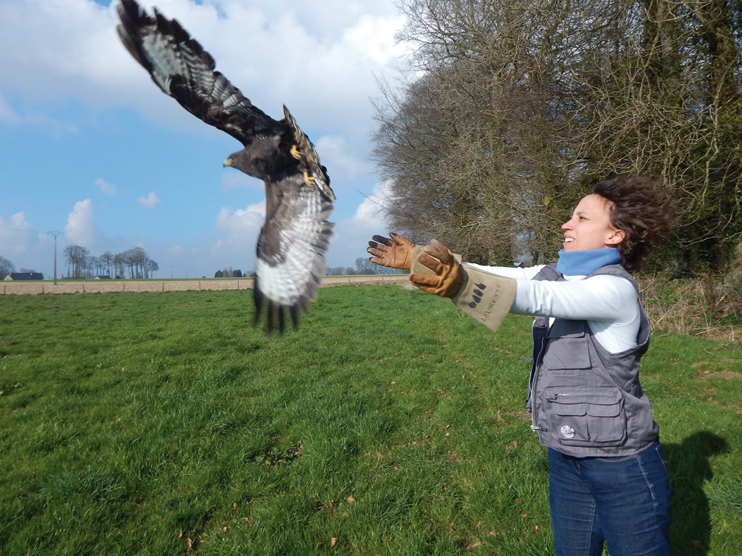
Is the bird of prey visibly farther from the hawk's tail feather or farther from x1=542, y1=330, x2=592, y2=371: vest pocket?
x1=542, y1=330, x2=592, y2=371: vest pocket

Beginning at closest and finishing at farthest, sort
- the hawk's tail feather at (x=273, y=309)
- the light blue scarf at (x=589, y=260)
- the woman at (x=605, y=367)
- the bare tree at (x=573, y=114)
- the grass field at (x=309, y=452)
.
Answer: the woman at (x=605, y=367) < the light blue scarf at (x=589, y=260) < the hawk's tail feather at (x=273, y=309) < the grass field at (x=309, y=452) < the bare tree at (x=573, y=114)

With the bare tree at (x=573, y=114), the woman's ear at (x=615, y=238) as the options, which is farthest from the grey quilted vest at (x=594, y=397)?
the bare tree at (x=573, y=114)

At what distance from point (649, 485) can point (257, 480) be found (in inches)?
117

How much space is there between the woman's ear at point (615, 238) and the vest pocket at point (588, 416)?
22.5 inches

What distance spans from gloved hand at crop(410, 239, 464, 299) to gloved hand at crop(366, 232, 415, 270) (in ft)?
0.90

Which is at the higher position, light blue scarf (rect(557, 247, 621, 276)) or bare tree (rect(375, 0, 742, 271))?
bare tree (rect(375, 0, 742, 271))

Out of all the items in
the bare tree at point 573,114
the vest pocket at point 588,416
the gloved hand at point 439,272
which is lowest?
the vest pocket at point 588,416

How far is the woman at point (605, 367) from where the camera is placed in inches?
60.7

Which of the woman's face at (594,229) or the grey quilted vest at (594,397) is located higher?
the woman's face at (594,229)

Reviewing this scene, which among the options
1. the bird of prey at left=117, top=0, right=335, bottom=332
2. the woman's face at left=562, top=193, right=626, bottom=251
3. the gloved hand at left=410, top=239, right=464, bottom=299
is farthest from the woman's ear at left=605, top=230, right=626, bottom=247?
the bird of prey at left=117, top=0, right=335, bottom=332

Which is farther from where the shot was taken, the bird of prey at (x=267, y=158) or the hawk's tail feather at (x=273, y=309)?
the hawk's tail feather at (x=273, y=309)

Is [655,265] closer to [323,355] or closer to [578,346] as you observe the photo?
[323,355]

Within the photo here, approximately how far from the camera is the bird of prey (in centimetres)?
158

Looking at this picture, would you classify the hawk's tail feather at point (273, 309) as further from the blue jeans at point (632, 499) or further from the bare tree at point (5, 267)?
the bare tree at point (5, 267)
